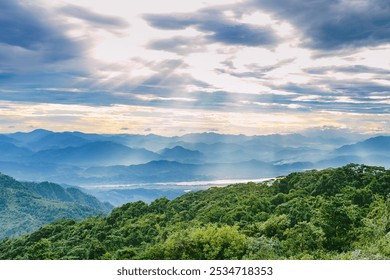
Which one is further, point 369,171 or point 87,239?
point 87,239

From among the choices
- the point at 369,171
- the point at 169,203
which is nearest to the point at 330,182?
the point at 369,171

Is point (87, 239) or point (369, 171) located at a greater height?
point (369, 171)
